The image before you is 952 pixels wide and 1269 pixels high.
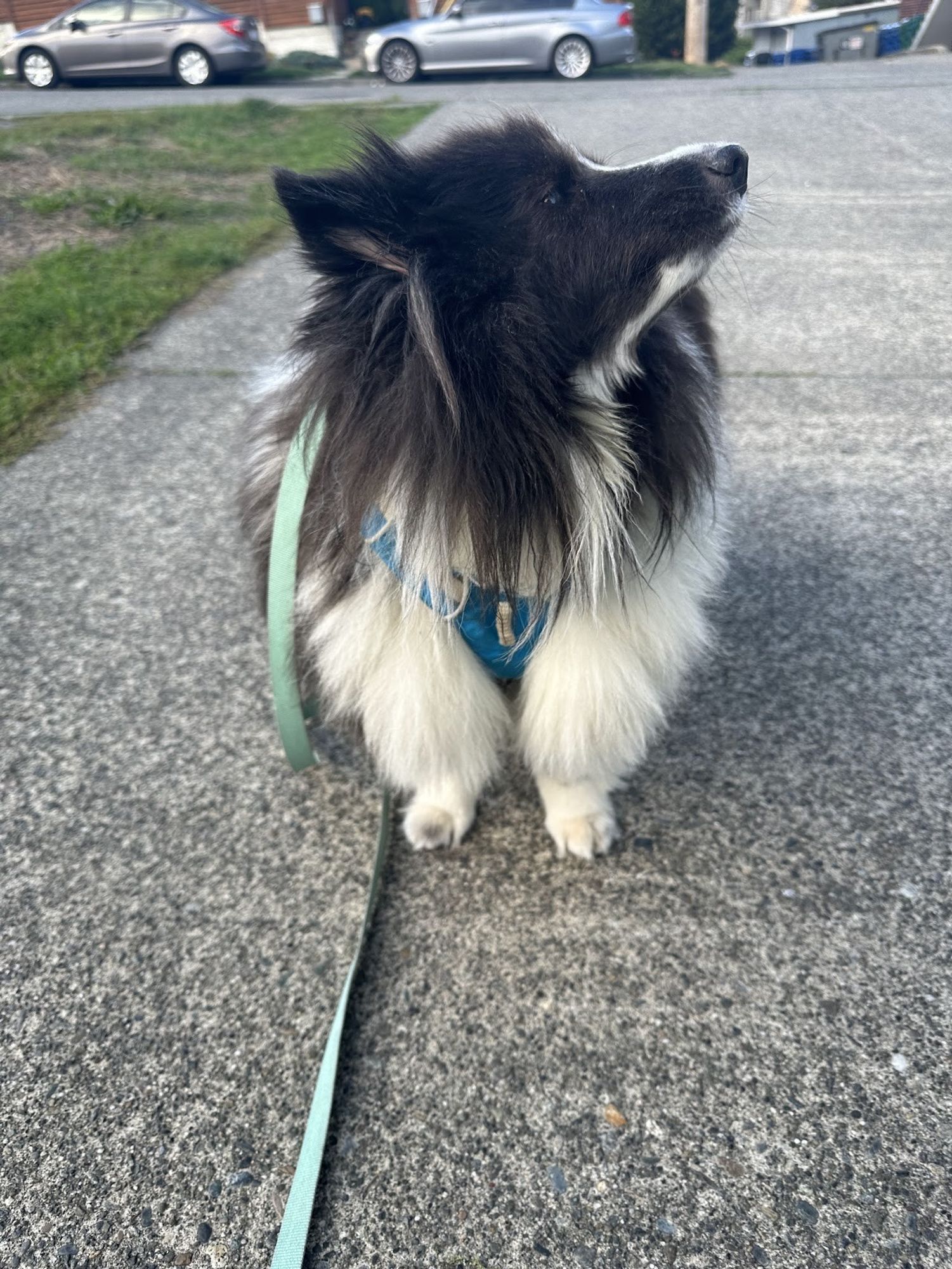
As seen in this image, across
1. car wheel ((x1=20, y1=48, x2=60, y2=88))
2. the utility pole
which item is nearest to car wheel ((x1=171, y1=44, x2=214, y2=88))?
car wheel ((x1=20, y1=48, x2=60, y2=88))

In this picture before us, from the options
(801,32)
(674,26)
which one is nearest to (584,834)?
(801,32)

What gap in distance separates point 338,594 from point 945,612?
2201 mm

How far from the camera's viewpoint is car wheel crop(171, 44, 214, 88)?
18.3m

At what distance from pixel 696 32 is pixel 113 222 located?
2161cm

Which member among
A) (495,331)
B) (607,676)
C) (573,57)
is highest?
(495,331)

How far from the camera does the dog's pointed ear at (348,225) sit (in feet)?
5.34

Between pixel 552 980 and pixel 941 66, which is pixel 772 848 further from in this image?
pixel 941 66

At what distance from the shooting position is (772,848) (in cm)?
231

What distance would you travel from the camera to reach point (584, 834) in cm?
232

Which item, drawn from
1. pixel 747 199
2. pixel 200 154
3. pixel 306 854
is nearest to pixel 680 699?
pixel 306 854

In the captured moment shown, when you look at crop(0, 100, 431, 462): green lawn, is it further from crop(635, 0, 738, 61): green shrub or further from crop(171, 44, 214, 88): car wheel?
crop(635, 0, 738, 61): green shrub

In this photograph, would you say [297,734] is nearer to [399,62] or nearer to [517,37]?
[517,37]

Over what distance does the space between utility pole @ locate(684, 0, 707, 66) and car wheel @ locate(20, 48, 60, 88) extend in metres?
14.8

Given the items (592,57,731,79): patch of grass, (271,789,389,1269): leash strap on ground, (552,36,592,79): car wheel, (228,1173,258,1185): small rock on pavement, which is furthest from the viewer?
(592,57,731,79): patch of grass
